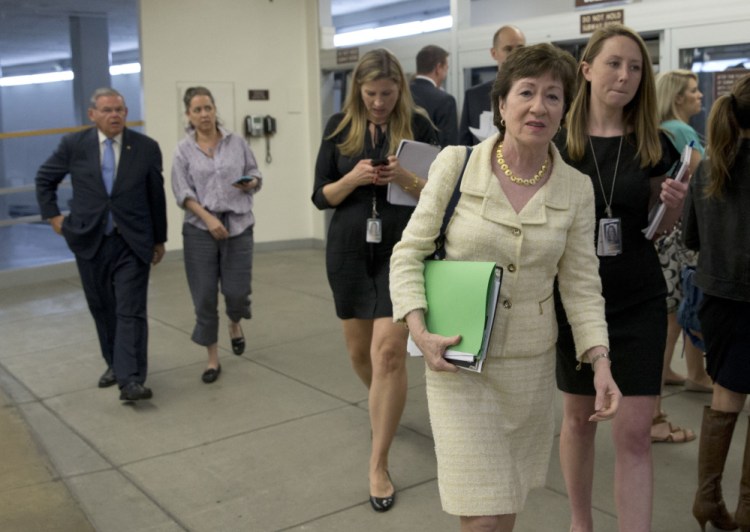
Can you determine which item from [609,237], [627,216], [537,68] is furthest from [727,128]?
[537,68]

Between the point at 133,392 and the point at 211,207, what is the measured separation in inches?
51.1

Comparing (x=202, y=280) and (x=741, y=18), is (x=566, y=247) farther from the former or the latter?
(x=741, y=18)

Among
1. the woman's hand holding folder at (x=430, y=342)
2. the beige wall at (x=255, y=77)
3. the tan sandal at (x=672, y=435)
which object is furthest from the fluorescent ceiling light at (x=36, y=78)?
the woman's hand holding folder at (x=430, y=342)

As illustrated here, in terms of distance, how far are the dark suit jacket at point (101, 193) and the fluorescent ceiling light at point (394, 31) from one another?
514cm

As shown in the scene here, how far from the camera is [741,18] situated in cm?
734

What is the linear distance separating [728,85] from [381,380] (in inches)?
184

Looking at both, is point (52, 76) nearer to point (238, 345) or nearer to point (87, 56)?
point (87, 56)

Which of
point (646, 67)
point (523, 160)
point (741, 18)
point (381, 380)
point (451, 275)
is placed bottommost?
point (381, 380)

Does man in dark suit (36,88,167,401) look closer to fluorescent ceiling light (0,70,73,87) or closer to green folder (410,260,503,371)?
green folder (410,260,503,371)

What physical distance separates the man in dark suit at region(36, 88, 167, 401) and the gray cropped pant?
0.30 m

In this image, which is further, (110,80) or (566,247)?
(110,80)

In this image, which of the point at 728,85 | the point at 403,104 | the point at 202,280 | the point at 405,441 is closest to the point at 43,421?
the point at 202,280

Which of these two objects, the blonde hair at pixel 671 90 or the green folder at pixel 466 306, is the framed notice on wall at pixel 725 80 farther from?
the green folder at pixel 466 306

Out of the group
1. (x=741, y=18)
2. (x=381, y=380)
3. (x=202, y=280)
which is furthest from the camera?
(x=741, y=18)
